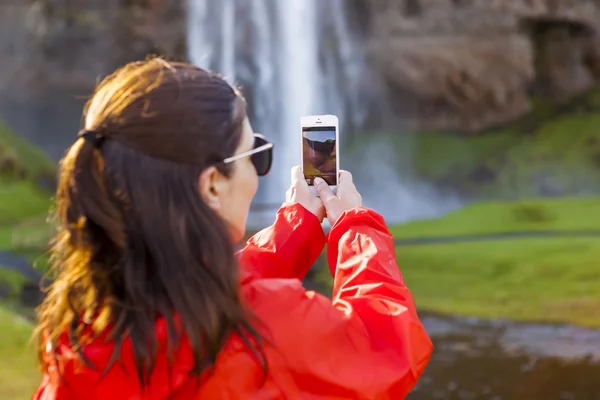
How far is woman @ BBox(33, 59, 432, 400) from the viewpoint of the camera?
0.94 m

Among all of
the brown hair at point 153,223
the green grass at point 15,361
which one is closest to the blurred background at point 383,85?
the green grass at point 15,361

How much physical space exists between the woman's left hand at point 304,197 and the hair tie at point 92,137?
1.44ft

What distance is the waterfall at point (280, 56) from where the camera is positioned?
13.7m

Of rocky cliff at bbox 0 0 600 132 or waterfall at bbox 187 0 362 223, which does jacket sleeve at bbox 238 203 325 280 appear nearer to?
waterfall at bbox 187 0 362 223

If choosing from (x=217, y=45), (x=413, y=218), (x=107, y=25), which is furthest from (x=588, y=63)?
(x=107, y=25)

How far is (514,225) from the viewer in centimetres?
1062

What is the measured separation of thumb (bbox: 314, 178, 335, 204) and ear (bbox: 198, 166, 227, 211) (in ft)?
0.97

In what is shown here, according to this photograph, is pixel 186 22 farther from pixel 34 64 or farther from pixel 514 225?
pixel 514 225

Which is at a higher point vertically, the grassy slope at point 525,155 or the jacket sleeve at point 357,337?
the jacket sleeve at point 357,337

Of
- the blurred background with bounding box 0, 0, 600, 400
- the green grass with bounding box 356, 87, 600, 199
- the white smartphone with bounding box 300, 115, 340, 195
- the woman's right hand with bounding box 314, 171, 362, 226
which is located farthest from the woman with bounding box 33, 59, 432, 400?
the green grass with bounding box 356, 87, 600, 199

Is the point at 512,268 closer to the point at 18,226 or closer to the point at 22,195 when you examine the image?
the point at 18,226

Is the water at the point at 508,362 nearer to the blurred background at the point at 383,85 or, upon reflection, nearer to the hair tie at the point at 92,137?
the blurred background at the point at 383,85

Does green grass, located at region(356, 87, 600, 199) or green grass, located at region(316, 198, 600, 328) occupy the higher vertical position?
green grass, located at region(356, 87, 600, 199)

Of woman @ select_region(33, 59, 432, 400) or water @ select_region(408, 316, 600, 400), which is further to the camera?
water @ select_region(408, 316, 600, 400)
